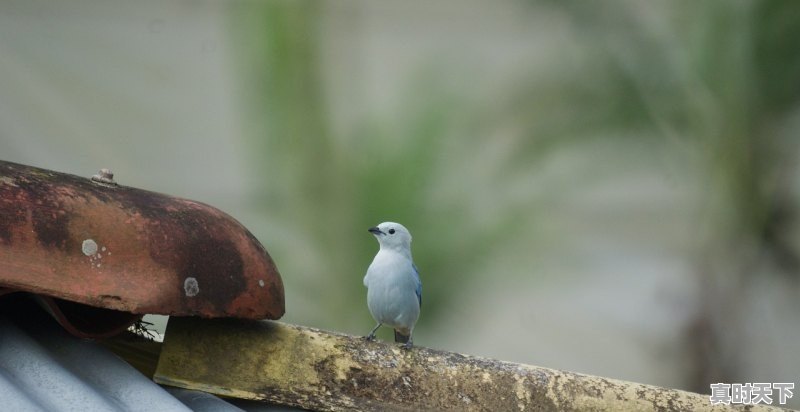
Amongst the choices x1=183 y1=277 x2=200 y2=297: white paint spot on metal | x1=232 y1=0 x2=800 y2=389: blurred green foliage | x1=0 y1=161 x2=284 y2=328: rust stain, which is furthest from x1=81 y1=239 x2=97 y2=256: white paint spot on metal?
x1=232 y1=0 x2=800 y2=389: blurred green foliage

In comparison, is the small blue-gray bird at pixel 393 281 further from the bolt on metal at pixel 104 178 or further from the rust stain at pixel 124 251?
the bolt on metal at pixel 104 178

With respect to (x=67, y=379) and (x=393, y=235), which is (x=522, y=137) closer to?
(x=393, y=235)

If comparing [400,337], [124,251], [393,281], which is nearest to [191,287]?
[124,251]

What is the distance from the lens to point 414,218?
7973 millimetres

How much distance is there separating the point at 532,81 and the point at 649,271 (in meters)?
1.99

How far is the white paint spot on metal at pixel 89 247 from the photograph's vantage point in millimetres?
2203

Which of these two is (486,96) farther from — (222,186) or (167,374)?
(167,374)

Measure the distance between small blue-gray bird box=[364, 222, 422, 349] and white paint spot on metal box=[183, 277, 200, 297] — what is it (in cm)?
160

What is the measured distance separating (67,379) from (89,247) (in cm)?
29

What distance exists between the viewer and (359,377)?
104 inches

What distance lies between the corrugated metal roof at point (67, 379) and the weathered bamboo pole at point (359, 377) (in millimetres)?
75

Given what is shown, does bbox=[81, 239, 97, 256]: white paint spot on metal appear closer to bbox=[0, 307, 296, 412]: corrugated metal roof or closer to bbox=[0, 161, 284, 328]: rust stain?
bbox=[0, 161, 284, 328]: rust stain

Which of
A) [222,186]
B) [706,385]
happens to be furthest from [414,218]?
[706,385]

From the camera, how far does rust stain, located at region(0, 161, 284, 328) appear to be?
2141mm
